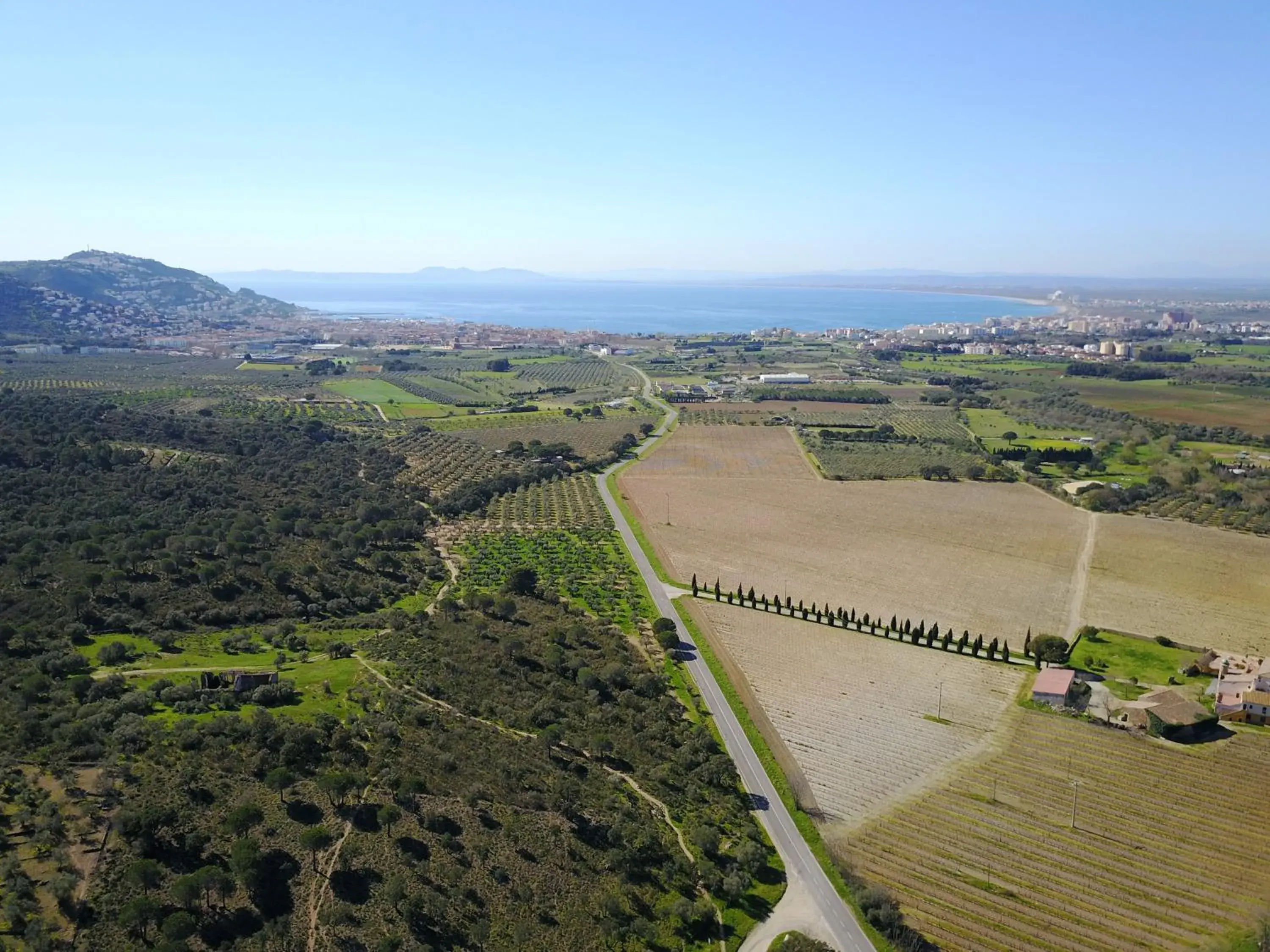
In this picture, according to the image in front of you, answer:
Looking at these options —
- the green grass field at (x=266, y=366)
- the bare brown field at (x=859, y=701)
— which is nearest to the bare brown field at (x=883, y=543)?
the bare brown field at (x=859, y=701)

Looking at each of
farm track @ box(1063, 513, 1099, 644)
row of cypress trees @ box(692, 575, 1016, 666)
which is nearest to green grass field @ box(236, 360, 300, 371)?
row of cypress trees @ box(692, 575, 1016, 666)

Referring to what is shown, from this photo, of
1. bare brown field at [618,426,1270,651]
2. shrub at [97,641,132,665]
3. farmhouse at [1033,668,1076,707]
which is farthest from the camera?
bare brown field at [618,426,1270,651]

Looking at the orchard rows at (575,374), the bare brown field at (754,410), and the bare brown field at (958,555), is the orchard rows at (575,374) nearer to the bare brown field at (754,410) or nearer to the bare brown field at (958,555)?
the bare brown field at (754,410)

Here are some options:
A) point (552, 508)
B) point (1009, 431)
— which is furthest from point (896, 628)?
point (1009, 431)

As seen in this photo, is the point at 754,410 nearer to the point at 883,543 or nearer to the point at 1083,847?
the point at 883,543

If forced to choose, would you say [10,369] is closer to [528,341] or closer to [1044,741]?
[528,341]

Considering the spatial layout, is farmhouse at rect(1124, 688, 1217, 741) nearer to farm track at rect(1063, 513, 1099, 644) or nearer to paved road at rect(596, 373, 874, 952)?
farm track at rect(1063, 513, 1099, 644)

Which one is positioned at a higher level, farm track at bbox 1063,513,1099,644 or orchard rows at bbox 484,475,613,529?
orchard rows at bbox 484,475,613,529
